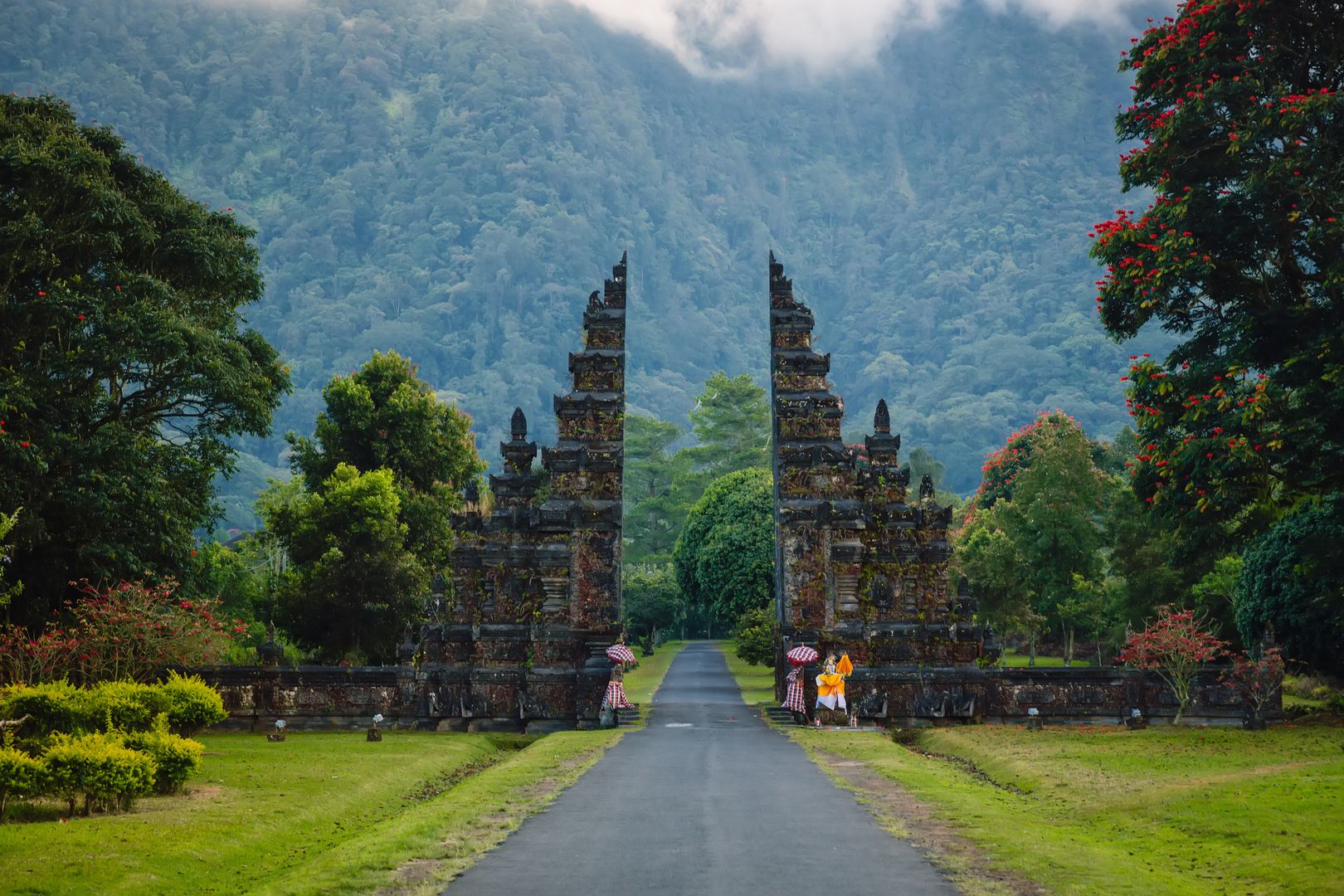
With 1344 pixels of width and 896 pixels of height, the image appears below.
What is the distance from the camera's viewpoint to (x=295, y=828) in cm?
1836

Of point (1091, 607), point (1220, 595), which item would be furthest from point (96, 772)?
point (1091, 607)

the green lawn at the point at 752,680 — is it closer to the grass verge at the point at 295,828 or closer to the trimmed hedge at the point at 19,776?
the grass verge at the point at 295,828

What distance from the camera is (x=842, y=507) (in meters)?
39.0

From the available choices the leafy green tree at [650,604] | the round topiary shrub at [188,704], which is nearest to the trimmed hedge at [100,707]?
the round topiary shrub at [188,704]

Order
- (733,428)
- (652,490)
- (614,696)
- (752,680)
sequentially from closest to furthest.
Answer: (614,696)
(752,680)
(733,428)
(652,490)

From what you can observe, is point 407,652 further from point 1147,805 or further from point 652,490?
point 652,490

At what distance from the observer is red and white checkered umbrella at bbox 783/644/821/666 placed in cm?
3494

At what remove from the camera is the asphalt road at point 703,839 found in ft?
45.2

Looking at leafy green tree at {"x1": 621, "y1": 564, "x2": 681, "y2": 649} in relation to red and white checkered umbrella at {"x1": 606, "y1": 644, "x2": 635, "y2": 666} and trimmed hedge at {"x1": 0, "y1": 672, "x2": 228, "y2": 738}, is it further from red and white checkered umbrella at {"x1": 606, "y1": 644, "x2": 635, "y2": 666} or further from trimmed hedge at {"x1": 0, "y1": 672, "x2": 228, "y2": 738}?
trimmed hedge at {"x1": 0, "y1": 672, "x2": 228, "y2": 738}

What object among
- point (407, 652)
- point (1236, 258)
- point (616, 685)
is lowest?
point (616, 685)

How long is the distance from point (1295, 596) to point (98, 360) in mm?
34062

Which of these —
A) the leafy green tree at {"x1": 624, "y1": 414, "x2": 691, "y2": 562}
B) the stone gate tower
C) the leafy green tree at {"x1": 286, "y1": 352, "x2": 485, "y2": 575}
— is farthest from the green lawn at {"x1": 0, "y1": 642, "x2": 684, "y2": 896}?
the leafy green tree at {"x1": 624, "y1": 414, "x2": 691, "y2": 562}

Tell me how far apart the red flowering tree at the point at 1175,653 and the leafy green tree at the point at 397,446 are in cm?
3004

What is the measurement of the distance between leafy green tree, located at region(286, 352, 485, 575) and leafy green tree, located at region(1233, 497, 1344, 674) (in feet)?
105
